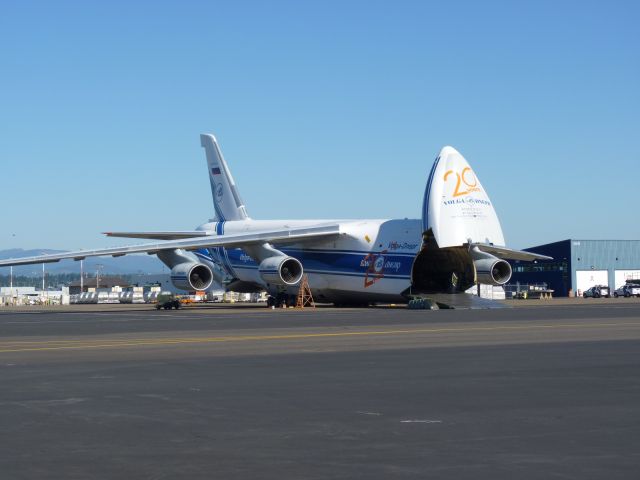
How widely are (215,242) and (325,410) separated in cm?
4178

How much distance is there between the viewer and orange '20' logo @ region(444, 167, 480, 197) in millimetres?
49531

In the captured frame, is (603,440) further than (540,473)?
Yes

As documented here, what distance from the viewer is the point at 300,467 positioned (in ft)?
27.6

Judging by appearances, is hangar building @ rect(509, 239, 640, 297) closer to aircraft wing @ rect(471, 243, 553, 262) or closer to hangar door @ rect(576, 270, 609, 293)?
hangar door @ rect(576, 270, 609, 293)

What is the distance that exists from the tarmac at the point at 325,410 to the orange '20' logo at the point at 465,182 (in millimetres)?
26150

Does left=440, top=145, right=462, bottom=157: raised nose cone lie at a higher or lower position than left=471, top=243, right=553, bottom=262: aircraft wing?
higher

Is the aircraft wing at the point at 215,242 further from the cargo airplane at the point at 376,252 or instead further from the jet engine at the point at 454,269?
the jet engine at the point at 454,269

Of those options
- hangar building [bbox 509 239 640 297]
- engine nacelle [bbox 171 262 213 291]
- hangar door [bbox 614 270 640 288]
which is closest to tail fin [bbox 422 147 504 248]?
engine nacelle [bbox 171 262 213 291]

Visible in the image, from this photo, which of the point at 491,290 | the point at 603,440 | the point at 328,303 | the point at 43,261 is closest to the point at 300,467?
the point at 603,440

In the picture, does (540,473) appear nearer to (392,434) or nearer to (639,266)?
(392,434)

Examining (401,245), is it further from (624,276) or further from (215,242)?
(624,276)

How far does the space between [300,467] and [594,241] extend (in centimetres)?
9871

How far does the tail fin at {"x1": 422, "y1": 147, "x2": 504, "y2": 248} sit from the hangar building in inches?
2006

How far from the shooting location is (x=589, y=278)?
102750 mm
